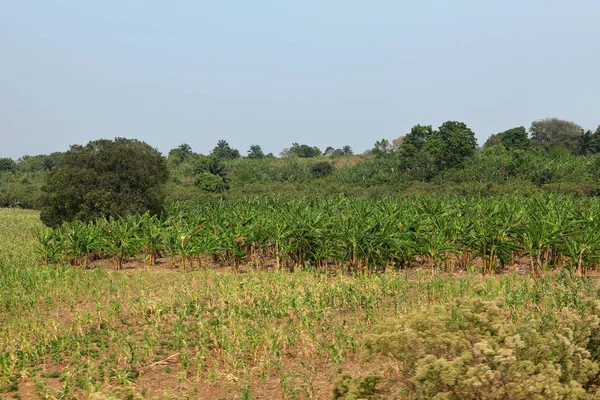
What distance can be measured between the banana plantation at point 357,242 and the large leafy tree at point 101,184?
4518 mm

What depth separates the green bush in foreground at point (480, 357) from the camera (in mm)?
4441

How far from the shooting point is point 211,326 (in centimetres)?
898

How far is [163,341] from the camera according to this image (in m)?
8.59

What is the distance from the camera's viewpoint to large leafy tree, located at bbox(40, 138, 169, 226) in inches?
882

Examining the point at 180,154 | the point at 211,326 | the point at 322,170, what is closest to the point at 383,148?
the point at 322,170

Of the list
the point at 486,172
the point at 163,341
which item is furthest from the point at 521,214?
the point at 486,172

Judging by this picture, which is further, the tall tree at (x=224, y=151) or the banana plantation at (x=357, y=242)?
the tall tree at (x=224, y=151)

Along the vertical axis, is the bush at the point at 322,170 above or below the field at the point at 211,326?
above

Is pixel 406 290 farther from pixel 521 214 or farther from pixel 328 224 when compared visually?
pixel 521 214

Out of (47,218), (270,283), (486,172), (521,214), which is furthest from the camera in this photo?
(486,172)

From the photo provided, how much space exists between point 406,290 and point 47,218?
17681mm

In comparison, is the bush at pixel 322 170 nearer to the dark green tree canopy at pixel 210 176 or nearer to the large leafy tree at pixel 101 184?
the dark green tree canopy at pixel 210 176

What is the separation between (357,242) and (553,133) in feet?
255

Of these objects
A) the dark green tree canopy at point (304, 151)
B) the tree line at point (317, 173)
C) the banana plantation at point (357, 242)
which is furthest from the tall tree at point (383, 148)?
the banana plantation at point (357, 242)
